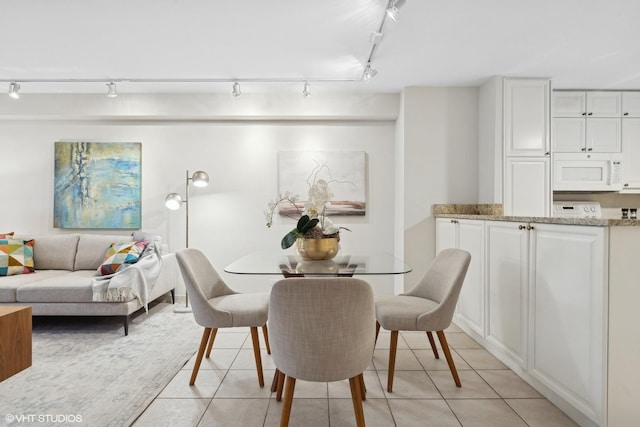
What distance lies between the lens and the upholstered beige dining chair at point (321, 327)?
1337mm

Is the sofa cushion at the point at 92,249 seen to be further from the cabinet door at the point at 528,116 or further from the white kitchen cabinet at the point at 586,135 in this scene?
the white kitchen cabinet at the point at 586,135

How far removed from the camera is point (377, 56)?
2.82 metres

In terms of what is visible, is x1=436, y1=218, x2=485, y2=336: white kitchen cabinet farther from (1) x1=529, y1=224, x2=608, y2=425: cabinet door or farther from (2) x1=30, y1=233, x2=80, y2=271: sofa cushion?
(2) x1=30, y1=233, x2=80, y2=271: sofa cushion

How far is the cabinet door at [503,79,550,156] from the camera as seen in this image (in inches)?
127

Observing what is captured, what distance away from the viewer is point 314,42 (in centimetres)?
260

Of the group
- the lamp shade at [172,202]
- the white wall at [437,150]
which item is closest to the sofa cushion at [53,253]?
the lamp shade at [172,202]

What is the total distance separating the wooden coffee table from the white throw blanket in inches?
71.6

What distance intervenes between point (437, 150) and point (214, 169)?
8.58 feet

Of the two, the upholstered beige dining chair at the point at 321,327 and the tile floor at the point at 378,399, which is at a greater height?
the upholstered beige dining chair at the point at 321,327

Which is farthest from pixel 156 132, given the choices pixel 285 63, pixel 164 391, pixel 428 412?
pixel 428 412

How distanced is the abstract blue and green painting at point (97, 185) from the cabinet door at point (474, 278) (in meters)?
3.63

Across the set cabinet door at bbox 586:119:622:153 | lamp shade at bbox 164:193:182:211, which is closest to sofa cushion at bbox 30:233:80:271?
lamp shade at bbox 164:193:182:211

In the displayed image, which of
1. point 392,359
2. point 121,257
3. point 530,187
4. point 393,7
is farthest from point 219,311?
point 530,187

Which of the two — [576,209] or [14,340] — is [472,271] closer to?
[576,209]
